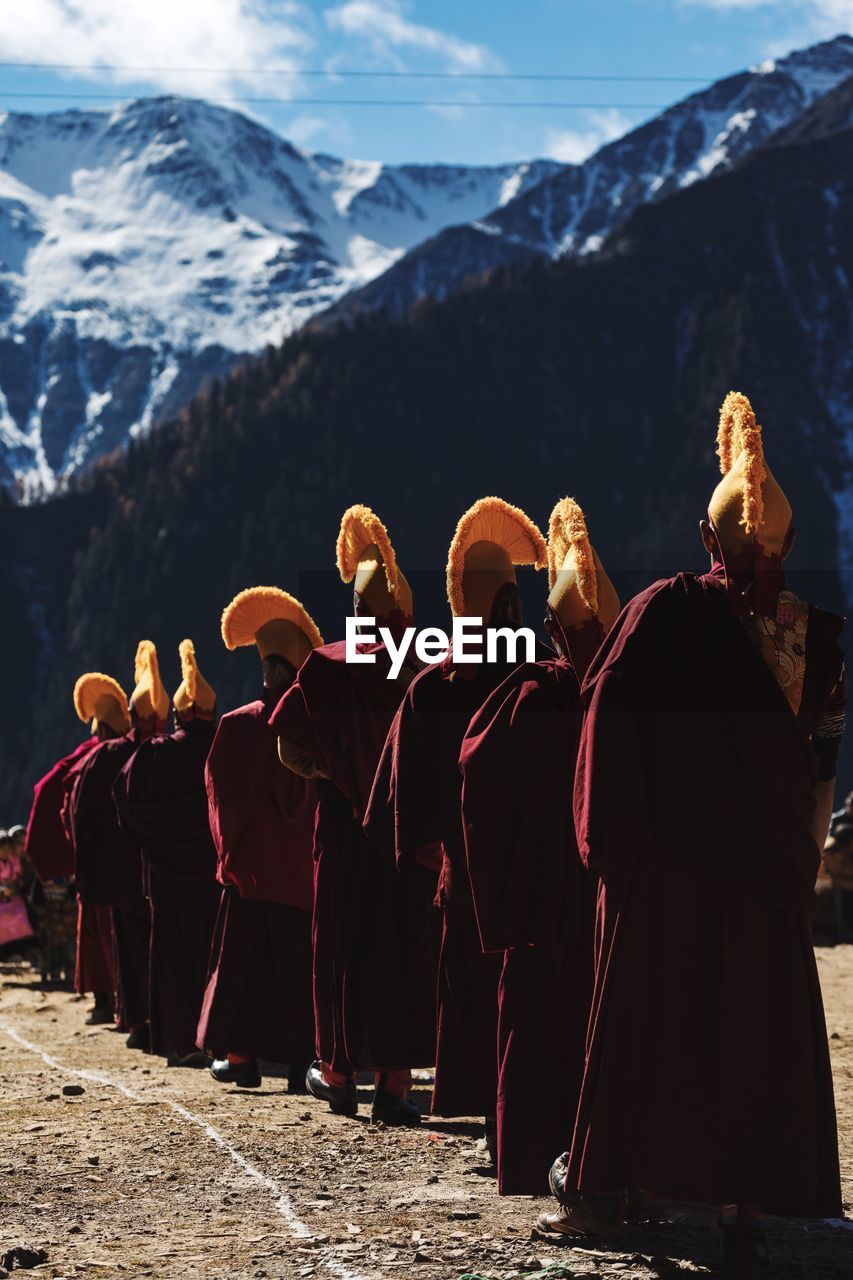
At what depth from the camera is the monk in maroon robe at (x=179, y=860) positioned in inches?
364

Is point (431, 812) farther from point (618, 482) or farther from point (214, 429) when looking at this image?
point (214, 429)

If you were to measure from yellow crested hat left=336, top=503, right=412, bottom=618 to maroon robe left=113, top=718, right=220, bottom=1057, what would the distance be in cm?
251

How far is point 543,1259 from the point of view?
4.34 metres

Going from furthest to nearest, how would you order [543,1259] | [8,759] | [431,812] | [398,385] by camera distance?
[398,385] → [8,759] → [431,812] → [543,1259]

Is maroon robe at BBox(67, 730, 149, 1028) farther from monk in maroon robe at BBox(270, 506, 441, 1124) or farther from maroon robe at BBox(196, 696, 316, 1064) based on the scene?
monk in maroon robe at BBox(270, 506, 441, 1124)

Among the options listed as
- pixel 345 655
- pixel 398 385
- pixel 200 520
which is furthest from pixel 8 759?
pixel 345 655

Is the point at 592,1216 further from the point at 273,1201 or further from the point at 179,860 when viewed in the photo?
the point at 179,860

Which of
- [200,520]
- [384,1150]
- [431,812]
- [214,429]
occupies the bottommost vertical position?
[384,1150]

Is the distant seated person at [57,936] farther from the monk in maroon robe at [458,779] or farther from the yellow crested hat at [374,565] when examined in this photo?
the monk in maroon robe at [458,779]

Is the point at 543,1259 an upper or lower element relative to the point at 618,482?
lower

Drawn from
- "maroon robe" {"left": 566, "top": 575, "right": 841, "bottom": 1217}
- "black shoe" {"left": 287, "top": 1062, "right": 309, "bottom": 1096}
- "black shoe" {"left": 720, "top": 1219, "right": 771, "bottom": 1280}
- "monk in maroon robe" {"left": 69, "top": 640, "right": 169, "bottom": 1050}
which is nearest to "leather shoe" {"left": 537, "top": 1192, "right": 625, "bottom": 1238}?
"maroon robe" {"left": 566, "top": 575, "right": 841, "bottom": 1217}

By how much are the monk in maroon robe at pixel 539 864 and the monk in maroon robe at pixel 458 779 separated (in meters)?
0.53

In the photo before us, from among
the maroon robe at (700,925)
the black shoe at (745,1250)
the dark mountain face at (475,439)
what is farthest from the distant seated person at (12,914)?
the dark mountain face at (475,439)

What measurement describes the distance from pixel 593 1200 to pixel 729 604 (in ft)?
5.02
